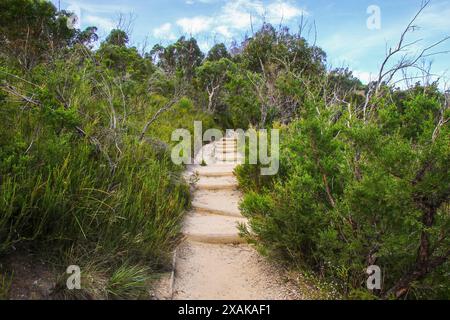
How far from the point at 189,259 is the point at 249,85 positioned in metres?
10.7

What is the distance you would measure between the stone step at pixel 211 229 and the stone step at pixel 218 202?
19 centimetres

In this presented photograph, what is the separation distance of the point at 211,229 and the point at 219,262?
0.80 m

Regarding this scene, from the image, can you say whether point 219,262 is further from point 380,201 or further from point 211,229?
point 380,201

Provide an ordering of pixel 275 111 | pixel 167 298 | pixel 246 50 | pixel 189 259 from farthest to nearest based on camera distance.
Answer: pixel 246 50
pixel 275 111
pixel 189 259
pixel 167 298

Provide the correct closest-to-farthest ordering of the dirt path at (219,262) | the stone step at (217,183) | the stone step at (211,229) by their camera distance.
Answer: the dirt path at (219,262), the stone step at (211,229), the stone step at (217,183)

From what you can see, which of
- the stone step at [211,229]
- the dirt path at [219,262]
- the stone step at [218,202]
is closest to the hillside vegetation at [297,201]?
the dirt path at [219,262]

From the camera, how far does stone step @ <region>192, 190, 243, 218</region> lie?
5430mm

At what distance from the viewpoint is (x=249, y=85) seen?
13.6 metres

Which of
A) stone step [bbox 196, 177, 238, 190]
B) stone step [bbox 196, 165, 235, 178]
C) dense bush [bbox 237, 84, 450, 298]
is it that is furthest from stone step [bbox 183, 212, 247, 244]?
stone step [bbox 196, 165, 235, 178]

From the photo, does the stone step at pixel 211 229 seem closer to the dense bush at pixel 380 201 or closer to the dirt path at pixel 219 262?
the dirt path at pixel 219 262

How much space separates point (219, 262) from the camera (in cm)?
395

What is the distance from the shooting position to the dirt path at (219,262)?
10.6 ft
